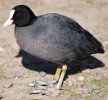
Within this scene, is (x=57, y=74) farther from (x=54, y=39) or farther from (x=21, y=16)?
(x=21, y=16)

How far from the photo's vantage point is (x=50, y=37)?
21.5ft

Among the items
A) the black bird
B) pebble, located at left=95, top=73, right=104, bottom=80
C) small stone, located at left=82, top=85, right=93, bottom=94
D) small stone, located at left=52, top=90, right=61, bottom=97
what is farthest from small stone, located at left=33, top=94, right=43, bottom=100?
pebble, located at left=95, top=73, right=104, bottom=80

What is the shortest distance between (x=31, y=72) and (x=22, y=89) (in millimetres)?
670

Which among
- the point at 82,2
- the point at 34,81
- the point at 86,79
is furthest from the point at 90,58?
the point at 82,2

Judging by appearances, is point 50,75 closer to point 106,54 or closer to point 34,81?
point 34,81

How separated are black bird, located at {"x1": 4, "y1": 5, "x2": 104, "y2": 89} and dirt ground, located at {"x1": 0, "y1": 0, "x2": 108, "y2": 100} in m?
0.38

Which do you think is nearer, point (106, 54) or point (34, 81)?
point (34, 81)

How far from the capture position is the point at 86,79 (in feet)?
23.6

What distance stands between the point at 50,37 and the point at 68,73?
1.17 metres

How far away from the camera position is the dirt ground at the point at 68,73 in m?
6.69


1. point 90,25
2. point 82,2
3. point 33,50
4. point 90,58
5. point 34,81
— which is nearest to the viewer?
point 33,50

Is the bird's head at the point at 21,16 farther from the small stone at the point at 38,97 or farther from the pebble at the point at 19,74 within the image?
the small stone at the point at 38,97

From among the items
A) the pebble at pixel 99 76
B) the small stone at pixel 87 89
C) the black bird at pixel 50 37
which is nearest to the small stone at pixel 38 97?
the black bird at pixel 50 37

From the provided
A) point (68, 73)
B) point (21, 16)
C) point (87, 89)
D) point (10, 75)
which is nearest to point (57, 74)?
point (68, 73)
